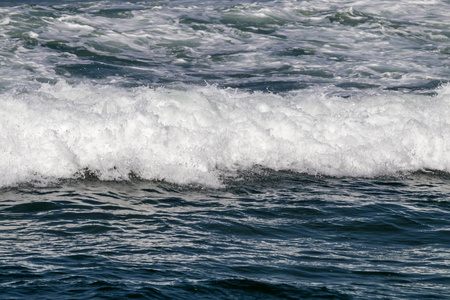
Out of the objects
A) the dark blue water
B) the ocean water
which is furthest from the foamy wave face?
the dark blue water

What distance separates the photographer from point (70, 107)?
10562 millimetres

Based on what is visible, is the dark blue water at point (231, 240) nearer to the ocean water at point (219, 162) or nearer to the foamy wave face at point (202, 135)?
the ocean water at point (219, 162)

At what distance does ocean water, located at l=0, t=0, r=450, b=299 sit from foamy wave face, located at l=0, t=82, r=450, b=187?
28 mm

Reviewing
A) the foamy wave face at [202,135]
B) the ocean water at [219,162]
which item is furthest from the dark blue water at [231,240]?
the foamy wave face at [202,135]

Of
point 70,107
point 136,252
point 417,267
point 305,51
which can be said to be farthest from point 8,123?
point 305,51

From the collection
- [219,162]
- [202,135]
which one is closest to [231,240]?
[219,162]

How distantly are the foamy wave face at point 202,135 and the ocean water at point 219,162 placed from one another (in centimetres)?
3

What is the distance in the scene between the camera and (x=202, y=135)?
10.3m

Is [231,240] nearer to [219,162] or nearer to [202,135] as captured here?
[219,162]

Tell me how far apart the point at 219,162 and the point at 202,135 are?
0.58 metres

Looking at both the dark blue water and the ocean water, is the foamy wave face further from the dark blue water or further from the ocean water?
the dark blue water

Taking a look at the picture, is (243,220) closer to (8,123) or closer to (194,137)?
(194,137)

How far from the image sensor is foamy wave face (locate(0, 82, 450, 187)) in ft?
30.5

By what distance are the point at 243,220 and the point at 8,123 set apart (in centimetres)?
389
